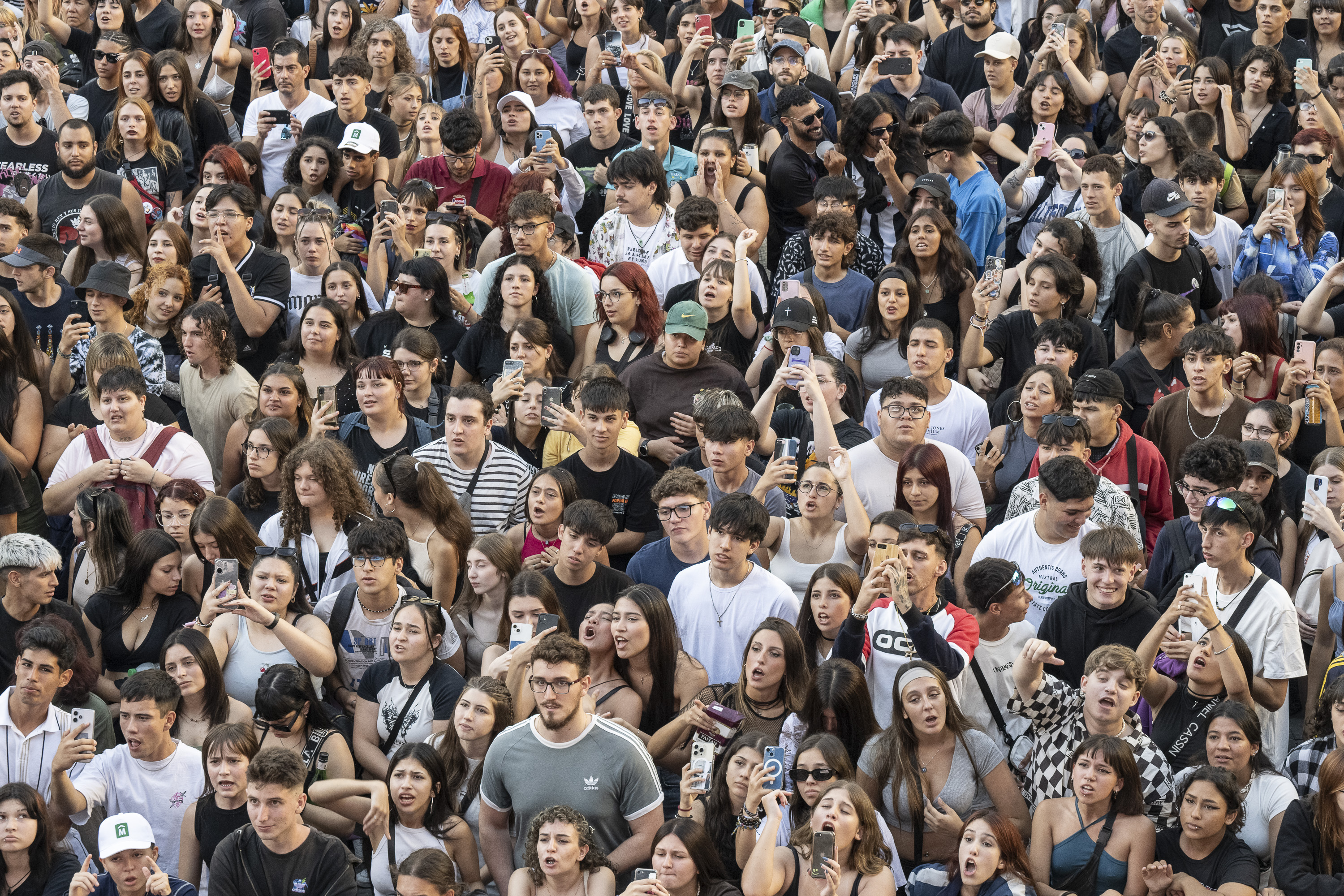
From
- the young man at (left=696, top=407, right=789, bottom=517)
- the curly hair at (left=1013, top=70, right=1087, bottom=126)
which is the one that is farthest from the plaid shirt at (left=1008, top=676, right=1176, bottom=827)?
the curly hair at (left=1013, top=70, right=1087, bottom=126)

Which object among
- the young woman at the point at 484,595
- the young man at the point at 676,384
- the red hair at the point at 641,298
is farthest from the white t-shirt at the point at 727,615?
the red hair at the point at 641,298

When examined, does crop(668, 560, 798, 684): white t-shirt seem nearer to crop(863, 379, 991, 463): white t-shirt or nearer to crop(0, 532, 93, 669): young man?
crop(863, 379, 991, 463): white t-shirt

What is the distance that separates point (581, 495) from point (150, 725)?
7.44ft

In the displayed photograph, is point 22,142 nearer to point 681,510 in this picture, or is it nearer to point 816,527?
point 681,510

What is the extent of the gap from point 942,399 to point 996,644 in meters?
1.89

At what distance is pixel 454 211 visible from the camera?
10539 millimetres

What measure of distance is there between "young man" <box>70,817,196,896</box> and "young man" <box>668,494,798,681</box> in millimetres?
2302

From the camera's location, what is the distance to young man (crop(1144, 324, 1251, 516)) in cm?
873

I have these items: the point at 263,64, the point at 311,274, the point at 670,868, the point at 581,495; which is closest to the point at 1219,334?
the point at 581,495

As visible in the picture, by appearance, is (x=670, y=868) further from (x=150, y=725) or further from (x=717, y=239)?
(x=717, y=239)

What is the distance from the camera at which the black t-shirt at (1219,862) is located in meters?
6.62

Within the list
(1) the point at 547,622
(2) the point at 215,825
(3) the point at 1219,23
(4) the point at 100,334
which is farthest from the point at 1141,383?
(4) the point at 100,334

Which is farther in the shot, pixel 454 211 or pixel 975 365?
pixel 454 211

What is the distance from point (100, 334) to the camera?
31.0ft
